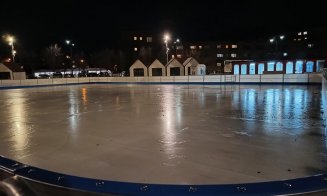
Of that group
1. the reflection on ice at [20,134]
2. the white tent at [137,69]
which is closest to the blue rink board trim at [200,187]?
the reflection on ice at [20,134]

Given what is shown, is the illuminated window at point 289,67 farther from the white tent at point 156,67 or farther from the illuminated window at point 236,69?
the white tent at point 156,67

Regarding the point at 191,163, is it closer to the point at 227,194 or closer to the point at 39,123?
the point at 227,194

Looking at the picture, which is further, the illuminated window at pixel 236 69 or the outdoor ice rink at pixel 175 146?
the illuminated window at pixel 236 69

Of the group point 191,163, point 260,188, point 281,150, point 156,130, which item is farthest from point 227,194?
point 156,130

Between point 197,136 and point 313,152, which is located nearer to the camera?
point 313,152

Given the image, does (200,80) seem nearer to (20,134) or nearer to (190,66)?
Result: (190,66)

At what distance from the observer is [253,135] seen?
548 cm

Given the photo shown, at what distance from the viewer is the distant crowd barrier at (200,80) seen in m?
22.1

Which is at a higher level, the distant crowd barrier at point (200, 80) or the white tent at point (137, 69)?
the white tent at point (137, 69)

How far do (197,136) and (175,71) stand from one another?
31.7 metres

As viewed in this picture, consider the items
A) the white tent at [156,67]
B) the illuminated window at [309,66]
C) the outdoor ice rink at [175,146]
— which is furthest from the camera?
the white tent at [156,67]

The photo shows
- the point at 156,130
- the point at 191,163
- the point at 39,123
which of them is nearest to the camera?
the point at 191,163

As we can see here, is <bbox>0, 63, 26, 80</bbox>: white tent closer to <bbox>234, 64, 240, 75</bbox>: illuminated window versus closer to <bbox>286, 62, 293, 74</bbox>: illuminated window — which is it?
<bbox>234, 64, 240, 75</bbox>: illuminated window

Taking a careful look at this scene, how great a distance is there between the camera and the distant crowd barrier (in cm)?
2207
